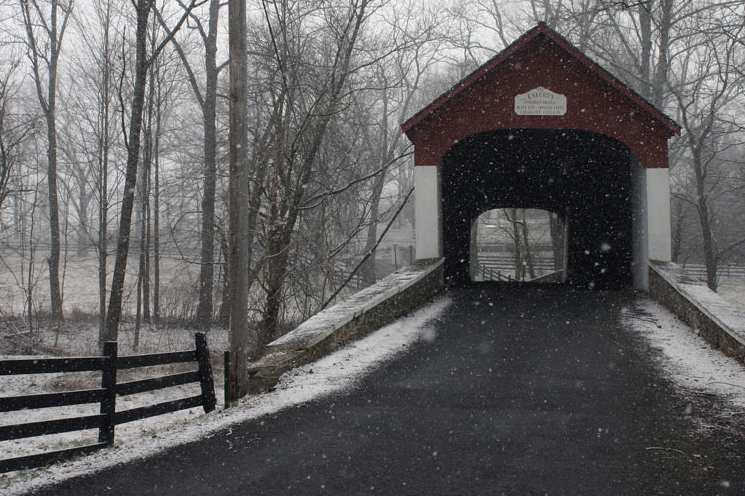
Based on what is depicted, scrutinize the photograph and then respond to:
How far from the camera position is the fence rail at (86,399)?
4.71 metres

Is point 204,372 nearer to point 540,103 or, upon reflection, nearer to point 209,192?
point 540,103

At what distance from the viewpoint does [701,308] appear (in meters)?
7.68

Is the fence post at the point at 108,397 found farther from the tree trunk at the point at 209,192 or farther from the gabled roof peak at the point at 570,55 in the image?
the tree trunk at the point at 209,192

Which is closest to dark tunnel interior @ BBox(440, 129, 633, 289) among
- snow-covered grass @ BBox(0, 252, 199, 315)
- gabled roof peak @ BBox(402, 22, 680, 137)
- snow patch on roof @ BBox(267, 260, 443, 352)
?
gabled roof peak @ BBox(402, 22, 680, 137)

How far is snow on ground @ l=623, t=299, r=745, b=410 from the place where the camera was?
5.61m

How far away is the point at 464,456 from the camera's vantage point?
402 centimetres

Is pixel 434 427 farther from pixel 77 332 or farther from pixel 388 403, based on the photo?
pixel 77 332

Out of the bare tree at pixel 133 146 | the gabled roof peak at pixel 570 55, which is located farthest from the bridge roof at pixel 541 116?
the bare tree at pixel 133 146

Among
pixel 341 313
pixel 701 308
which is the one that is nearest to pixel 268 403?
pixel 341 313

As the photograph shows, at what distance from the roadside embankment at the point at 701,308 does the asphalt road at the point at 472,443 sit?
0.90 m

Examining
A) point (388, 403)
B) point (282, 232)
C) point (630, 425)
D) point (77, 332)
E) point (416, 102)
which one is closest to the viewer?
point (630, 425)

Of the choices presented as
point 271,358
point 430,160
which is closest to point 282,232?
point 430,160

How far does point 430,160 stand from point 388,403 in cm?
734

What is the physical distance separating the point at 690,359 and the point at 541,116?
6.22 m
